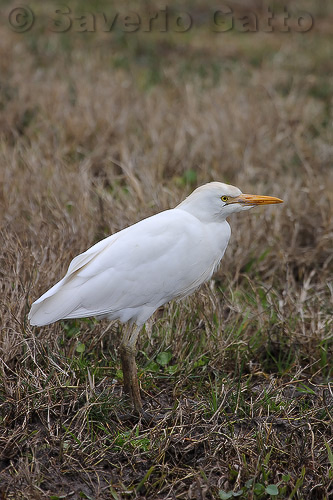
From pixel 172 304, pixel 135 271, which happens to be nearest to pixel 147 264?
pixel 135 271

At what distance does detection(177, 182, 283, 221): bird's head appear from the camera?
8.35 feet

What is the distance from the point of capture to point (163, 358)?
298cm

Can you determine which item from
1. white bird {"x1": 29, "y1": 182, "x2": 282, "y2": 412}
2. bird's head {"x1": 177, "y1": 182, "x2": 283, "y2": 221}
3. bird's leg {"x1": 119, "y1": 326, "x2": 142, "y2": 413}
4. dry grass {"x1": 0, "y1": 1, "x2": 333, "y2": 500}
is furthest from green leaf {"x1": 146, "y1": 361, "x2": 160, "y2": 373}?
bird's head {"x1": 177, "y1": 182, "x2": 283, "y2": 221}

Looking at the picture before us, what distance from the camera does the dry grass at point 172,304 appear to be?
2.40m

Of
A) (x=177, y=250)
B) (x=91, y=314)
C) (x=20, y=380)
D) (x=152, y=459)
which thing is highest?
(x=177, y=250)

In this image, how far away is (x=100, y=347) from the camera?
301 centimetres

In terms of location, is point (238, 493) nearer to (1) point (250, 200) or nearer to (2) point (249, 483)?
(2) point (249, 483)

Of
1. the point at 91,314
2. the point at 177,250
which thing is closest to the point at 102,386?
the point at 91,314

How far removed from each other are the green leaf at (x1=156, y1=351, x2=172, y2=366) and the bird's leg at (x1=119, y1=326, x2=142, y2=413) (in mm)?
317

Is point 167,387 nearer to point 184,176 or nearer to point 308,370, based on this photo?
point 308,370

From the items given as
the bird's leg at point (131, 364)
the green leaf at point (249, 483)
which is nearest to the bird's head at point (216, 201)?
the bird's leg at point (131, 364)

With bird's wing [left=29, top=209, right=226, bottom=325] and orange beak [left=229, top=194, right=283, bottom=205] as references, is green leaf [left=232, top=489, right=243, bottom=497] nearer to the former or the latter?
bird's wing [left=29, top=209, right=226, bottom=325]

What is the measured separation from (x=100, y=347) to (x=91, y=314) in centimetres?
51

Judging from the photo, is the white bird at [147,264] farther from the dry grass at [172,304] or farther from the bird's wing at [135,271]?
the dry grass at [172,304]
